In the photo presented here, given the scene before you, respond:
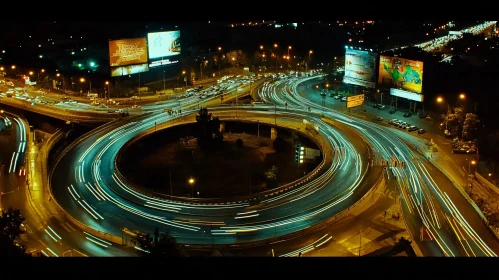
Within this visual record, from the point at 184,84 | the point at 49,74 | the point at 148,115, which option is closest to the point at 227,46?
the point at 184,84

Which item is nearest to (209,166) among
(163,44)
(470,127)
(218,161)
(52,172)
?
(218,161)

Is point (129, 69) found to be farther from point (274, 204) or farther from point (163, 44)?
point (274, 204)

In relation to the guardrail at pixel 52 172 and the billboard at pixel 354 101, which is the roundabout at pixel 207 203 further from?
the billboard at pixel 354 101

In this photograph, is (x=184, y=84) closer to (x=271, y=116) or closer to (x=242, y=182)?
(x=271, y=116)

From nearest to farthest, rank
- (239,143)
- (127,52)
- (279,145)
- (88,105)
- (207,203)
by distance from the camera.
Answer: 1. (207,203)
2. (279,145)
3. (239,143)
4. (88,105)
5. (127,52)

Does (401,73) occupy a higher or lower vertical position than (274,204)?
higher

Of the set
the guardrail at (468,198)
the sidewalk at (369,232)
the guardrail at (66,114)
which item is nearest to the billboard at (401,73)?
the guardrail at (468,198)

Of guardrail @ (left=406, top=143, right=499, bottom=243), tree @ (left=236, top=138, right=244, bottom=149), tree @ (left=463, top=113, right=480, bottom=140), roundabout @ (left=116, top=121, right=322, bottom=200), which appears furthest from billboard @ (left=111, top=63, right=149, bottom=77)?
guardrail @ (left=406, top=143, right=499, bottom=243)
